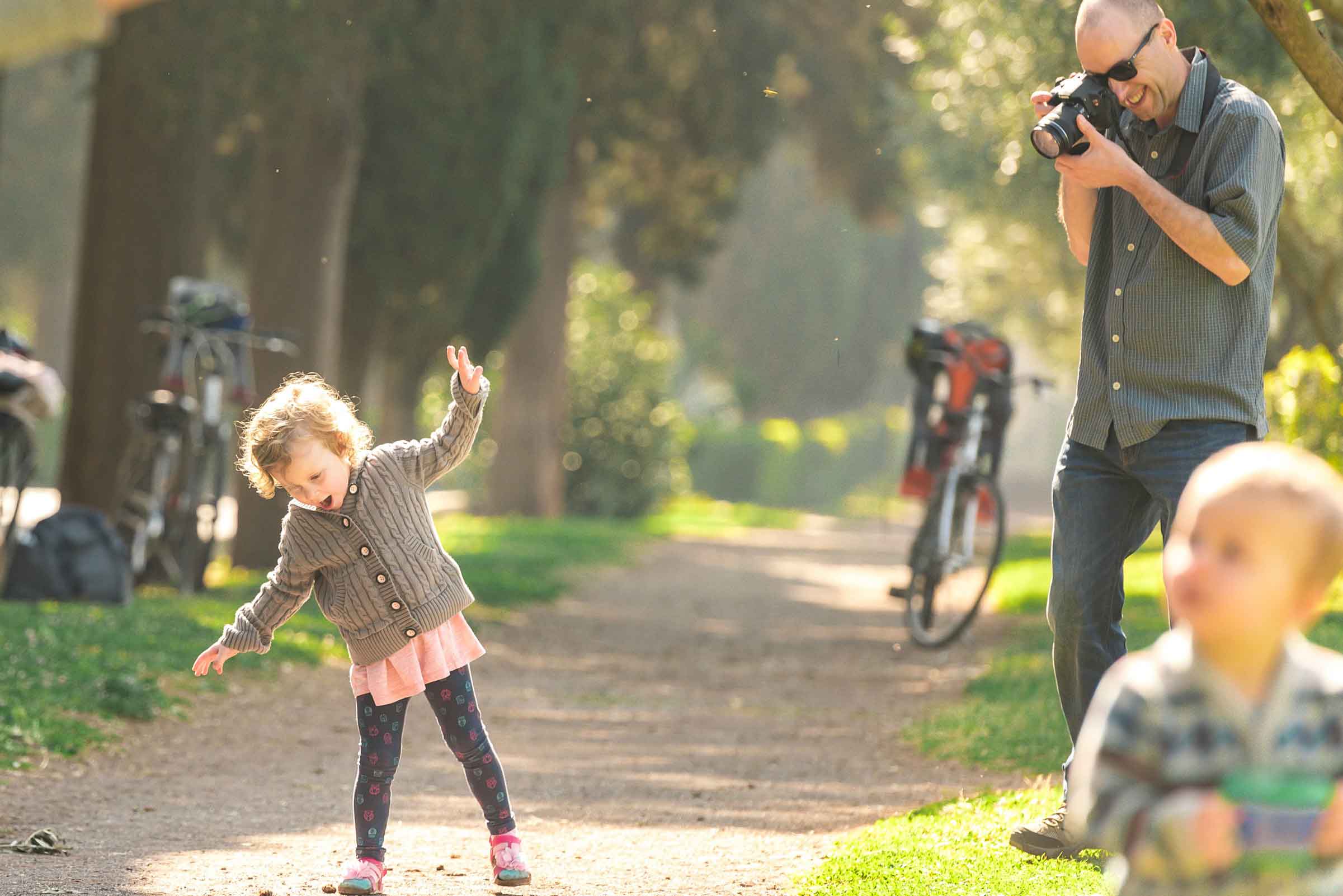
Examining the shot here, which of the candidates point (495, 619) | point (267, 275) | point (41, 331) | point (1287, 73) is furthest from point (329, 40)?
point (41, 331)

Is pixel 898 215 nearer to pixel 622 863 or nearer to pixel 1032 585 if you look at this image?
pixel 1032 585

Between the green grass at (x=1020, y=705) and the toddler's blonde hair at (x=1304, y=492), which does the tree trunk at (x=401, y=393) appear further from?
the toddler's blonde hair at (x=1304, y=492)

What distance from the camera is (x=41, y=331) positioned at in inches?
1469

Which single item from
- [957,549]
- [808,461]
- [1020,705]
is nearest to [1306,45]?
[1020,705]

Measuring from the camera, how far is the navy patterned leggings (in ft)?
14.3

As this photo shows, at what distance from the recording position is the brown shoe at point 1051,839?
14.4ft

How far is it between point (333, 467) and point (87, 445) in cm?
771

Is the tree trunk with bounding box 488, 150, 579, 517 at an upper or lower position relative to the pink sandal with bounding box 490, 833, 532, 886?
upper

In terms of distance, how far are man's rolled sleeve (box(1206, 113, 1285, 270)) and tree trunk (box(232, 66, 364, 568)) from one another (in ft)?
33.3

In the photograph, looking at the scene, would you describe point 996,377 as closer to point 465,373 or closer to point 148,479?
point 148,479

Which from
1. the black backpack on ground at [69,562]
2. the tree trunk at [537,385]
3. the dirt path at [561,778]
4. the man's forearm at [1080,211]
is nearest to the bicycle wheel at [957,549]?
the dirt path at [561,778]

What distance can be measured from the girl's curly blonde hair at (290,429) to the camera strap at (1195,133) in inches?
79.5

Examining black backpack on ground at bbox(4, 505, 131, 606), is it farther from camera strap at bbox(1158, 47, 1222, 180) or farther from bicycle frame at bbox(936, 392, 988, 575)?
camera strap at bbox(1158, 47, 1222, 180)

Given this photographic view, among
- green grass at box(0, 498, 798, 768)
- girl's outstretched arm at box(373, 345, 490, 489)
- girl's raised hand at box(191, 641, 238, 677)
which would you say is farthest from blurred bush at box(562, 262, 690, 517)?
girl's raised hand at box(191, 641, 238, 677)
